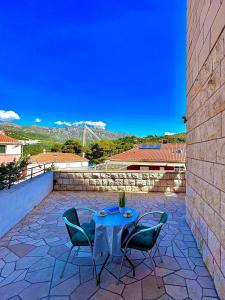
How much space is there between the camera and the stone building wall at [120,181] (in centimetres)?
738

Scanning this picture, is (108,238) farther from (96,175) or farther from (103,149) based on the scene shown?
(103,149)

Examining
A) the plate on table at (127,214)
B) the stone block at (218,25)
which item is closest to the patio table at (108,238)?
the plate on table at (127,214)

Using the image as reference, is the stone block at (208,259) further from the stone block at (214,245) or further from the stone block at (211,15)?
the stone block at (211,15)

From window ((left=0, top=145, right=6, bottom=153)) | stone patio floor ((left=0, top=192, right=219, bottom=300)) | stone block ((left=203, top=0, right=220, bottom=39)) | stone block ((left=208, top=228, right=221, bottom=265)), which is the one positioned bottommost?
stone patio floor ((left=0, top=192, right=219, bottom=300))

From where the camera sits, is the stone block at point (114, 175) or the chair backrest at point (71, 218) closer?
the chair backrest at point (71, 218)

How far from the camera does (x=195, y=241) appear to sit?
352 cm

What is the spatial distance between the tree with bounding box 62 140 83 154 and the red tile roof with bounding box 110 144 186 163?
873 inches

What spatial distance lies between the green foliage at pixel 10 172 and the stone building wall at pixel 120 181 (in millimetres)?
3217

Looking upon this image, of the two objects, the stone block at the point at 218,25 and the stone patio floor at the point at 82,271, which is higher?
the stone block at the point at 218,25

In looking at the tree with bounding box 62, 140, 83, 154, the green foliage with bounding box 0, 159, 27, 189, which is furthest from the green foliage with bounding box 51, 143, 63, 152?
the green foliage with bounding box 0, 159, 27, 189

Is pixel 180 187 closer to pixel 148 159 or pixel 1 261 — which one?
pixel 1 261

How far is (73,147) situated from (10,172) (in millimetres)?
36680

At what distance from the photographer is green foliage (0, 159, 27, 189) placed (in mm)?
3944

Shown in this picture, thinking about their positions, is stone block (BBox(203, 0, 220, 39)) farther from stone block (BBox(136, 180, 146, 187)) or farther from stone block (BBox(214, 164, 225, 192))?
stone block (BBox(136, 180, 146, 187))
